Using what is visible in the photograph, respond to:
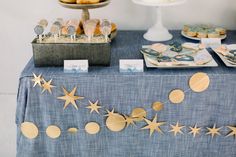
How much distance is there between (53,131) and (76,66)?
22 centimetres

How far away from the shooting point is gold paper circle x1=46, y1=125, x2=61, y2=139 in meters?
0.99

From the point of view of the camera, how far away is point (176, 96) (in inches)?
37.8

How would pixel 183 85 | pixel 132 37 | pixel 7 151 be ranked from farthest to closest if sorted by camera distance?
pixel 7 151 → pixel 132 37 → pixel 183 85

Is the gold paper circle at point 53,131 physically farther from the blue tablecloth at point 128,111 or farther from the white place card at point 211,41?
the white place card at point 211,41

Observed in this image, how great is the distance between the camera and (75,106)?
97 centimetres

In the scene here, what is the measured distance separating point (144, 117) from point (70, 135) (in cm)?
25

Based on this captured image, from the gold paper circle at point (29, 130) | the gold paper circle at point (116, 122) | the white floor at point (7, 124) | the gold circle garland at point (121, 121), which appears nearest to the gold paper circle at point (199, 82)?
the gold circle garland at point (121, 121)

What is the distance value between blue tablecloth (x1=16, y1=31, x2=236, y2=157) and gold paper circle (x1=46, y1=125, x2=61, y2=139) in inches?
0.5

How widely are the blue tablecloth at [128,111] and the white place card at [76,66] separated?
2cm

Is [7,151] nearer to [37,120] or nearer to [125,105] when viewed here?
[37,120]

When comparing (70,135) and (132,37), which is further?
(132,37)

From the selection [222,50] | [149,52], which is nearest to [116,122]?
[149,52]

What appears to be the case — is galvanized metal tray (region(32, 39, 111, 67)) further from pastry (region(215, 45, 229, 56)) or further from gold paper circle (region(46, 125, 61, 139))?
pastry (region(215, 45, 229, 56))

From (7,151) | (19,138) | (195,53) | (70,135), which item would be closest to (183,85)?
(195,53)
